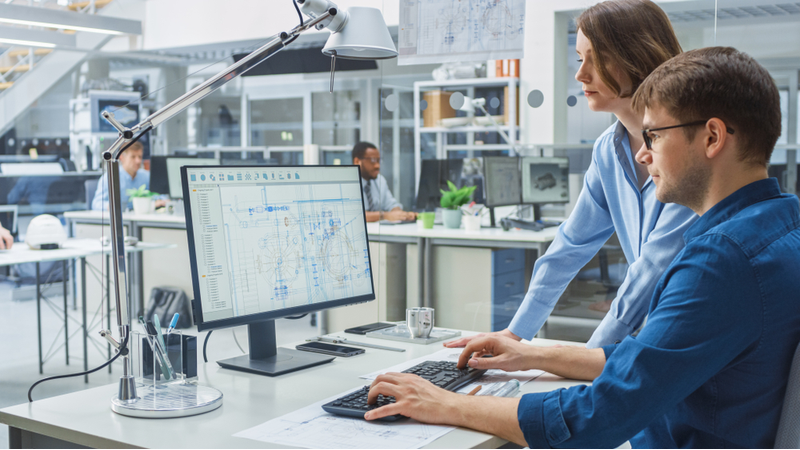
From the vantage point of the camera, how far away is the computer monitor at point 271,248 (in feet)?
4.54

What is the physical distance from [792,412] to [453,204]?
3514mm

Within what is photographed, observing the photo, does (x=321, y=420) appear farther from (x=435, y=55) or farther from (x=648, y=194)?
(x=435, y=55)

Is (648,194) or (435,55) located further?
(435,55)

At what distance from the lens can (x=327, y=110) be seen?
912cm

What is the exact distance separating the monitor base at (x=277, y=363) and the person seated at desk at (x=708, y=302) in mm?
528

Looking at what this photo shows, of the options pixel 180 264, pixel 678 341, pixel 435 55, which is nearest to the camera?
pixel 678 341

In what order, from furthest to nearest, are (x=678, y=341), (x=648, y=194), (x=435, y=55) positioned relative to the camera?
1. (x=435, y=55)
2. (x=648, y=194)
3. (x=678, y=341)

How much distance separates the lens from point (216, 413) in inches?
47.4

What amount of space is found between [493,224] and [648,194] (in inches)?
115

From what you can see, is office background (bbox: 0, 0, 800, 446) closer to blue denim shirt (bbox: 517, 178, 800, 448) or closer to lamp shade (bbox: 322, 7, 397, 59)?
lamp shade (bbox: 322, 7, 397, 59)

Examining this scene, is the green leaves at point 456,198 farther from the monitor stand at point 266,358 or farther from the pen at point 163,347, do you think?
the pen at point 163,347

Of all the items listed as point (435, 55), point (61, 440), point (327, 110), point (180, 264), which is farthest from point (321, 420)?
point (327, 110)

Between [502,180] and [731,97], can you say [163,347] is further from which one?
[502,180]

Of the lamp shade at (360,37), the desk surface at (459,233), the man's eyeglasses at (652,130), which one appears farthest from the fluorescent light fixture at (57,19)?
the man's eyeglasses at (652,130)
